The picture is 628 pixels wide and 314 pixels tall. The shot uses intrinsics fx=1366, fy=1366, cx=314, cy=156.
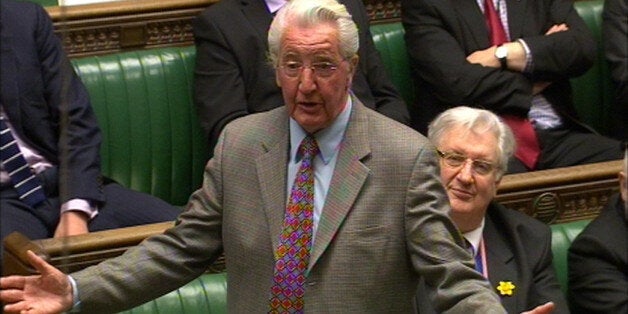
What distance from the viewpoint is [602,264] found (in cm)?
195

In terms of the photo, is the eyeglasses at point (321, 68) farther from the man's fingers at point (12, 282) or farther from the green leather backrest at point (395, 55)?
the green leather backrest at point (395, 55)

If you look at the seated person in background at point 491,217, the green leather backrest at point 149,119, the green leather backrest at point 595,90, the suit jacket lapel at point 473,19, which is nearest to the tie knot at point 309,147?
the seated person in background at point 491,217

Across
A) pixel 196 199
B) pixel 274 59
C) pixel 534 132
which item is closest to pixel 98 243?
pixel 196 199

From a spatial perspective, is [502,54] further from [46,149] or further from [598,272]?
[46,149]

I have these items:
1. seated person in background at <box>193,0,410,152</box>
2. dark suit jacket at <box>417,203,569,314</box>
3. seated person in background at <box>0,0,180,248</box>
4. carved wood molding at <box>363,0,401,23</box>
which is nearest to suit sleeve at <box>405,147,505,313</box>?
seated person in background at <box>0,0,180,248</box>

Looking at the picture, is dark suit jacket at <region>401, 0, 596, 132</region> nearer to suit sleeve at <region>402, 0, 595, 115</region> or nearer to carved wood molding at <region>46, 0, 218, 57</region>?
suit sleeve at <region>402, 0, 595, 115</region>

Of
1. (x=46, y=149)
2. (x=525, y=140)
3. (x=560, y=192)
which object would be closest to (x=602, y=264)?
(x=560, y=192)

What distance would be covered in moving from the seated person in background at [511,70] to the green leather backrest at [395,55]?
0.22 feet

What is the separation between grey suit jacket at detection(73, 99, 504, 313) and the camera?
142cm

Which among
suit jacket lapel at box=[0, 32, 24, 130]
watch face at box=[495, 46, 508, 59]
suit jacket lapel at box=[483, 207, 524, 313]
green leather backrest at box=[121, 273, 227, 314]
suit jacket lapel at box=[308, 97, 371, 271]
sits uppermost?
suit jacket lapel at box=[0, 32, 24, 130]

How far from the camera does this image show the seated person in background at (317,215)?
143cm

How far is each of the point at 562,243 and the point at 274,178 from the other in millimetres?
730

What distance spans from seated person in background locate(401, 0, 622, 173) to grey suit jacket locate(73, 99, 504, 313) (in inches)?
37.1

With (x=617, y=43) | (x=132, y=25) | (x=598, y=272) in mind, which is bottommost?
(x=598, y=272)
